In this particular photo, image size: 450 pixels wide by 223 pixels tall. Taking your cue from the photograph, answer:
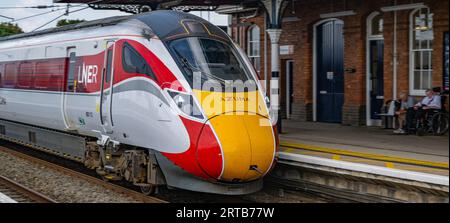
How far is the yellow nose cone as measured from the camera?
8.80 m

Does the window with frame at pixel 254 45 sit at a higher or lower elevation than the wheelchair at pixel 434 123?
higher

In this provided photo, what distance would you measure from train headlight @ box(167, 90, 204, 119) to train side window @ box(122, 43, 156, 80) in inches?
22.8

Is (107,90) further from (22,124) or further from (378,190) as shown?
(22,124)

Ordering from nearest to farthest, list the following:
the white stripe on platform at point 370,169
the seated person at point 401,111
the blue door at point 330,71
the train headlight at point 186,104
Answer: the white stripe on platform at point 370,169 < the train headlight at point 186,104 < the seated person at point 401,111 < the blue door at point 330,71

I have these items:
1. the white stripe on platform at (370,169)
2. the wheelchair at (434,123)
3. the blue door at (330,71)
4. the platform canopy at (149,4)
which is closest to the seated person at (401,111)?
the wheelchair at (434,123)

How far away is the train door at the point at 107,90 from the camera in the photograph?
34.5ft

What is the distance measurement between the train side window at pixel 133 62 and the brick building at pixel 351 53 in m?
6.00

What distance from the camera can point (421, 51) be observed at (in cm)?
1545

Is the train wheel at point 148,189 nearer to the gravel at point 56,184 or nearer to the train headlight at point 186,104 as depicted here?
the gravel at point 56,184

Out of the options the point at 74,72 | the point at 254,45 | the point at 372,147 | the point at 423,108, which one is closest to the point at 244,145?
the point at 372,147

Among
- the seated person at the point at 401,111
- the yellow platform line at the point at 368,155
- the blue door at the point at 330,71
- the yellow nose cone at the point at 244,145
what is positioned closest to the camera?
the yellow nose cone at the point at 244,145

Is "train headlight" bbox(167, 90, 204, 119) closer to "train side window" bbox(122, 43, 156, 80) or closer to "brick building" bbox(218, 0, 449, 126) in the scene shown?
"train side window" bbox(122, 43, 156, 80)
